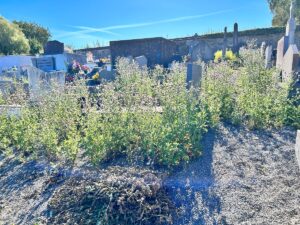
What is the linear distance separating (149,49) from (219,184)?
12611 mm

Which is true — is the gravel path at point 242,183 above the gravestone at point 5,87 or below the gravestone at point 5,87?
below

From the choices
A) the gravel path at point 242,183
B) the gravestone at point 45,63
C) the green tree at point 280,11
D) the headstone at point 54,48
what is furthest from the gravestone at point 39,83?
the green tree at point 280,11

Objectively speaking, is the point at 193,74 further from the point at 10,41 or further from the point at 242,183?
the point at 10,41

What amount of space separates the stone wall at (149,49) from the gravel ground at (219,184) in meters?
11.2

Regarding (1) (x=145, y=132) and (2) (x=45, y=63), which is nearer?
(1) (x=145, y=132)

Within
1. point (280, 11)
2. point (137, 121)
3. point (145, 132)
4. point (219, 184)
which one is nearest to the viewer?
point (219, 184)

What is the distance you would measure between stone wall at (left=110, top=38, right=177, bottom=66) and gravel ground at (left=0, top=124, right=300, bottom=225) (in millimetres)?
11235

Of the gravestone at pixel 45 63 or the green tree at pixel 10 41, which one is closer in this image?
the gravestone at pixel 45 63

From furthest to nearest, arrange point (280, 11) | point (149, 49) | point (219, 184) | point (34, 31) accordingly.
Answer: point (34, 31), point (280, 11), point (149, 49), point (219, 184)

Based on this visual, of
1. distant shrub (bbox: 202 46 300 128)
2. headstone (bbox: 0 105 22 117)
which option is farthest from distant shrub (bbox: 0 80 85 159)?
distant shrub (bbox: 202 46 300 128)

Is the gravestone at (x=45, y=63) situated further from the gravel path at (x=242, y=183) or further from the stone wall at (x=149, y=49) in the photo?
the gravel path at (x=242, y=183)

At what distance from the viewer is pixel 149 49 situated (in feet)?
48.1

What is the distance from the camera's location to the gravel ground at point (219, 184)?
237cm

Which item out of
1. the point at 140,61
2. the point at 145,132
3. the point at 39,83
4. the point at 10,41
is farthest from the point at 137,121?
the point at 10,41
